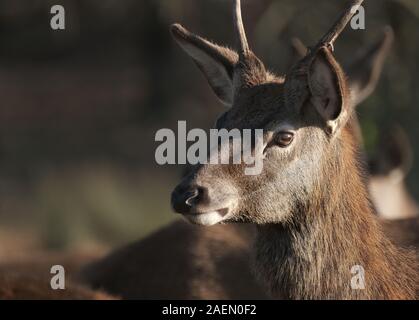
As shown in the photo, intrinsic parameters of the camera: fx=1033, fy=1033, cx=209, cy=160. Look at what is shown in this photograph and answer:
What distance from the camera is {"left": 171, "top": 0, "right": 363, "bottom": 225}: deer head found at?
6.04 meters

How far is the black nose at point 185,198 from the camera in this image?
593 centimetres

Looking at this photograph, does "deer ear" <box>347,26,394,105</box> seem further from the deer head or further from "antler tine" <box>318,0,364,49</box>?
"antler tine" <box>318,0,364,49</box>

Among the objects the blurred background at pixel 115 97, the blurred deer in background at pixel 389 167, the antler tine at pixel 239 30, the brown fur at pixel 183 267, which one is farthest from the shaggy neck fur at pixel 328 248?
the blurred deer in background at pixel 389 167

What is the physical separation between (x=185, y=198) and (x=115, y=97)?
1811cm

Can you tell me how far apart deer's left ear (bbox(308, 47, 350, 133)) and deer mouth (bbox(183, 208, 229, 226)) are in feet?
2.87

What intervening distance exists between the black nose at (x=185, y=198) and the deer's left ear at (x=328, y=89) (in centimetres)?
96

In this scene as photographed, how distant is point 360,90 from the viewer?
38.1 feet

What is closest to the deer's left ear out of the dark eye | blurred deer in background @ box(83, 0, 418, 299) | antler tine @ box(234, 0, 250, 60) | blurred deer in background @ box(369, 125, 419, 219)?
the dark eye

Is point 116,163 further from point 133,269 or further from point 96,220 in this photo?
point 133,269

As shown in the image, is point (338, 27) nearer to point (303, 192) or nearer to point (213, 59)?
point (303, 192)

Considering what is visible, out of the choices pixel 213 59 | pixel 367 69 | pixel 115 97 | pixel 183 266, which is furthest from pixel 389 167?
pixel 115 97

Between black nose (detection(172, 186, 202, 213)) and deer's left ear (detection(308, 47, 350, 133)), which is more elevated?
deer's left ear (detection(308, 47, 350, 133))

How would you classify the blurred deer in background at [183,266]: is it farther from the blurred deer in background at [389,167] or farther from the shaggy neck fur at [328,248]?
the blurred deer in background at [389,167]

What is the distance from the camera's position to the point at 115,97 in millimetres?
23844
